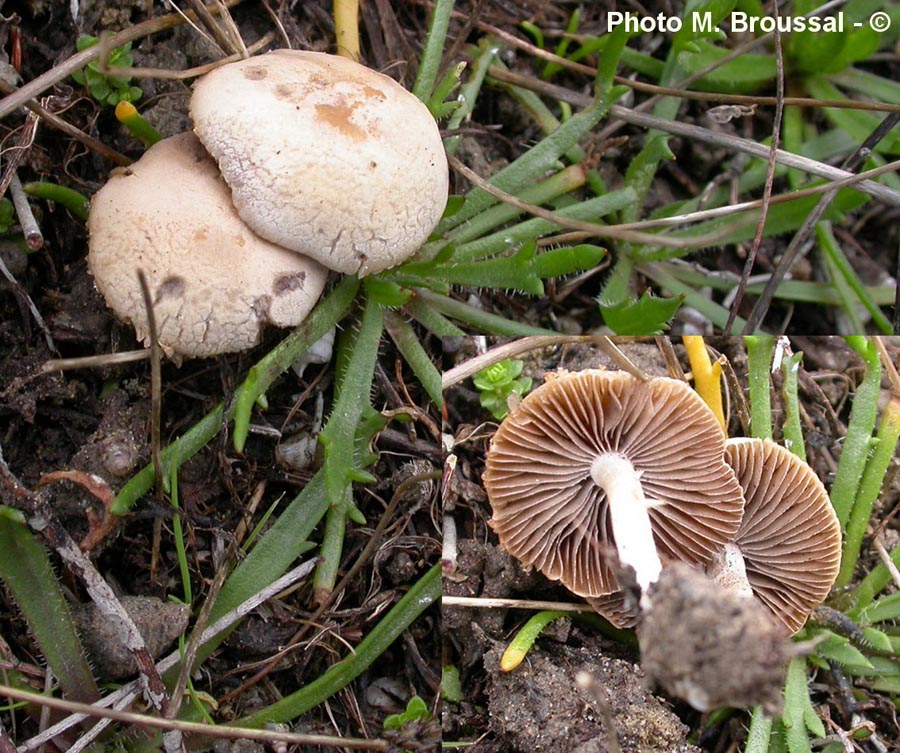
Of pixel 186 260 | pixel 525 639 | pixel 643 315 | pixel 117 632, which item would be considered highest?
pixel 186 260

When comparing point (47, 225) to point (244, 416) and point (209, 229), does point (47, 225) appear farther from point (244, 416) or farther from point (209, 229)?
point (244, 416)

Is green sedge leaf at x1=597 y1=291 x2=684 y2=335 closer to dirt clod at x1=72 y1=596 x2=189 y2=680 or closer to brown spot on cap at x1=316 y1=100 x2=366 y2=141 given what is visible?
brown spot on cap at x1=316 y1=100 x2=366 y2=141

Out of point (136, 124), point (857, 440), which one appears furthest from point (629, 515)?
→ point (136, 124)

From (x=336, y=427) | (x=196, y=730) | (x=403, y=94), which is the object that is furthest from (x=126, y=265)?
(x=196, y=730)

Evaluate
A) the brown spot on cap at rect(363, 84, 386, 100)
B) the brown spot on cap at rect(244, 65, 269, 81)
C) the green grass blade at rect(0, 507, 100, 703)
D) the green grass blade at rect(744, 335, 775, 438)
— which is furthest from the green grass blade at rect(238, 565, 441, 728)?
the brown spot on cap at rect(244, 65, 269, 81)

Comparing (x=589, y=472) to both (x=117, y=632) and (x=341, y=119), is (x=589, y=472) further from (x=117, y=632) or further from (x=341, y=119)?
(x=117, y=632)

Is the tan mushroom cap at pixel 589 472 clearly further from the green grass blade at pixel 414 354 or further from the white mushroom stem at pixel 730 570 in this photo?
the green grass blade at pixel 414 354
